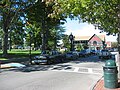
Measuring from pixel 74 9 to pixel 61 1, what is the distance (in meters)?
1.18

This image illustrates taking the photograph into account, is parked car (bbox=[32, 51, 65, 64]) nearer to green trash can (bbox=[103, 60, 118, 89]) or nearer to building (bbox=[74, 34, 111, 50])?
green trash can (bbox=[103, 60, 118, 89])

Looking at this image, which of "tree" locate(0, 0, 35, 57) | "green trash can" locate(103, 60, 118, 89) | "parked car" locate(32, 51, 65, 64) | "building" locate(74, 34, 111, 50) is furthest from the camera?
"building" locate(74, 34, 111, 50)

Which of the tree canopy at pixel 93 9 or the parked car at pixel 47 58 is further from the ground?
the tree canopy at pixel 93 9

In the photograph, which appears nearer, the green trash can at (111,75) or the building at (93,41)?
the green trash can at (111,75)

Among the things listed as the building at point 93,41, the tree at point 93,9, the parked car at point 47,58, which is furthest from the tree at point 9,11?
the building at point 93,41

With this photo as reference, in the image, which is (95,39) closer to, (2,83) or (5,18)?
(5,18)

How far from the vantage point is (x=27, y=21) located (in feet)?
144

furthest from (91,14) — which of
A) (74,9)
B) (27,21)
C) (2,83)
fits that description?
(27,21)

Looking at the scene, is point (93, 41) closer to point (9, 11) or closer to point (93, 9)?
point (9, 11)

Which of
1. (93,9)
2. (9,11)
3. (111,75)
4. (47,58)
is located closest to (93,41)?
(9,11)

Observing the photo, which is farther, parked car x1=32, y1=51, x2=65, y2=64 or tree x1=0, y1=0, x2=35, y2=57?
tree x1=0, y1=0, x2=35, y2=57

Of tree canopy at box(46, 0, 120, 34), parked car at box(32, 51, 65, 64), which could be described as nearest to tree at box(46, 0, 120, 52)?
tree canopy at box(46, 0, 120, 34)

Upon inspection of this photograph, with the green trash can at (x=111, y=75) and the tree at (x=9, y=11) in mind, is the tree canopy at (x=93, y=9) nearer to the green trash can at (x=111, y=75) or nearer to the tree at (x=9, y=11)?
the green trash can at (x=111, y=75)

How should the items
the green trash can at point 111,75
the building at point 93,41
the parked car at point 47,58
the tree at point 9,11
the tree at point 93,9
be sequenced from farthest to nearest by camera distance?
the building at point 93,41
the tree at point 9,11
the parked car at point 47,58
the tree at point 93,9
the green trash can at point 111,75
